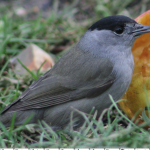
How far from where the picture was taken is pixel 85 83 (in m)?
3.78

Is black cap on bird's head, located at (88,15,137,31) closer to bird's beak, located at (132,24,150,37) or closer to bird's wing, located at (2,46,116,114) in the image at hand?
bird's beak, located at (132,24,150,37)

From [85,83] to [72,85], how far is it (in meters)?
0.19

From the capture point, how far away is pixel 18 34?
6492mm

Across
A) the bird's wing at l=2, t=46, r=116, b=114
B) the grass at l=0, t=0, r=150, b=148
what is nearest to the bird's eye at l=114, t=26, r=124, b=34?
the bird's wing at l=2, t=46, r=116, b=114

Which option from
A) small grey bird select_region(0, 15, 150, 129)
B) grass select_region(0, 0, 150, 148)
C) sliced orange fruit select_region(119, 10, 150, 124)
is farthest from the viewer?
grass select_region(0, 0, 150, 148)

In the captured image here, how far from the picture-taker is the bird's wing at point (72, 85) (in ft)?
12.2

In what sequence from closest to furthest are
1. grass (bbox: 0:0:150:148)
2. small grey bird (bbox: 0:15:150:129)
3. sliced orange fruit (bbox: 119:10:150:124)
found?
sliced orange fruit (bbox: 119:10:150:124)
small grey bird (bbox: 0:15:150:129)
grass (bbox: 0:0:150:148)

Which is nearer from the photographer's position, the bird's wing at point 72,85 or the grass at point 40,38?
the bird's wing at point 72,85

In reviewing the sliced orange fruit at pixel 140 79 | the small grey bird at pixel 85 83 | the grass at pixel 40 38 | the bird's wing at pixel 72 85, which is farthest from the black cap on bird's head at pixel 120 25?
Answer: the grass at pixel 40 38

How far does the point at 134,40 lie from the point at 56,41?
2949 mm

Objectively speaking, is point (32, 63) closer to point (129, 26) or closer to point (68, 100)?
point (68, 100)

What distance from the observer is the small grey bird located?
12.1ft

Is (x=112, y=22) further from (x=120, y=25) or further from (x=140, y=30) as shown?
(x=140, y=30)

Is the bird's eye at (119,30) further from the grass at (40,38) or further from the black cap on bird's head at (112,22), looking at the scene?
the grass at (40,38)
